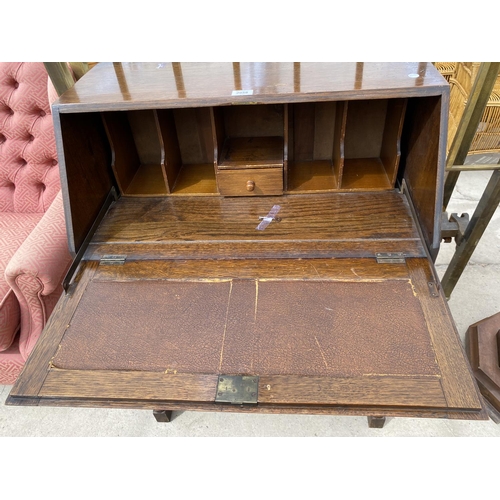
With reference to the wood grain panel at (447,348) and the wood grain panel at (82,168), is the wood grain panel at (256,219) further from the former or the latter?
the wood grain panel at (447,348)

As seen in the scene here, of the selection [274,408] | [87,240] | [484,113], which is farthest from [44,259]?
[484,113]

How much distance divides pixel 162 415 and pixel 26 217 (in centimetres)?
119

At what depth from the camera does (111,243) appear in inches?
46.3

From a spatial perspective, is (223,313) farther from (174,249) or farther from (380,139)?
(380,139)

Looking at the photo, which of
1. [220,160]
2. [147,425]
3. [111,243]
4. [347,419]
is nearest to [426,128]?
[220,160]

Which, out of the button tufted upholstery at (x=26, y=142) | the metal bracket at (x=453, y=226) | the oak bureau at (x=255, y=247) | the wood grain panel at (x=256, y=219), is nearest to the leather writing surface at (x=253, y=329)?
the oak bureau at (x=255, y=247)

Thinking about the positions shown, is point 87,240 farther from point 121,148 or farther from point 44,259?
point 121,148

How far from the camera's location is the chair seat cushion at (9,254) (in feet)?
4.61

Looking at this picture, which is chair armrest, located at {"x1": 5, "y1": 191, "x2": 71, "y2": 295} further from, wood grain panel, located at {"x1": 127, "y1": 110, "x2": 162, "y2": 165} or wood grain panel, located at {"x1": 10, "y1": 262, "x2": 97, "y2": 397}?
wood grain panel, located at {"x1": 127, "y1": 110, "x2": 162, "y2": 165}

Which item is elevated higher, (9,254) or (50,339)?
(50,339)

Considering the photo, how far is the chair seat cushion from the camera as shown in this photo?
1.41 m

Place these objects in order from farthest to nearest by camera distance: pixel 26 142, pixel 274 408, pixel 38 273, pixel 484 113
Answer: pixel 484 113 < pixel 26 142 < pixel 38 273 < pixel 274 408

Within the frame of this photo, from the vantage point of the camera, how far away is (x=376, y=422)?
149cm


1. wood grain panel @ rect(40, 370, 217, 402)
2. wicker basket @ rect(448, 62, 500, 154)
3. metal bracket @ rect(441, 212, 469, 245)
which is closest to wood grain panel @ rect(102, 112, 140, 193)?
wood grain panel @ rect(40, 370, 217, 402)
